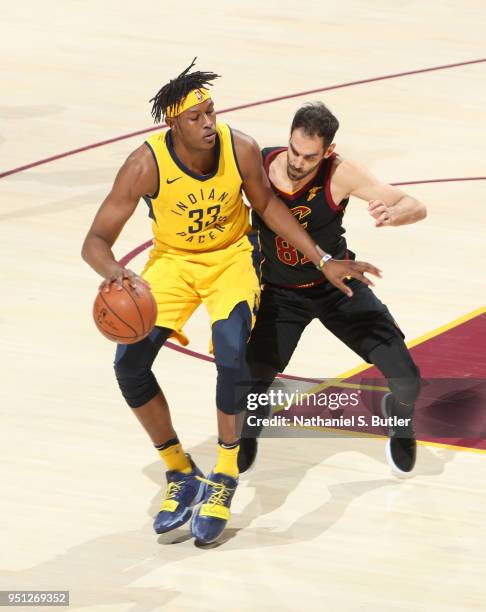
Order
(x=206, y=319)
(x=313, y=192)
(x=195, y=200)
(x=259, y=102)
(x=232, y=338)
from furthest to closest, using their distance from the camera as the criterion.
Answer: (x=259, y=102), (x=206, y=319), (x=313, y=192), (x=195, y=200), (x=232, y=338)

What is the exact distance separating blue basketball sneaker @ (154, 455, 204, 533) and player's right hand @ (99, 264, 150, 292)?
103 cm

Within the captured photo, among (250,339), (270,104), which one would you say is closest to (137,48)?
(270,104)

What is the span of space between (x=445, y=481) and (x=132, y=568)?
5.48 ft

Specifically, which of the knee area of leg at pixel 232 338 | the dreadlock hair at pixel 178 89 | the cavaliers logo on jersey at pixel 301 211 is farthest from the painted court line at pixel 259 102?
the knee area of leg at pixel 232 338

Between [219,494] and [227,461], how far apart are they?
158 mm

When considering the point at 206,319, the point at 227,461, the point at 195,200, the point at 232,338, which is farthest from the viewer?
the point at 206,319

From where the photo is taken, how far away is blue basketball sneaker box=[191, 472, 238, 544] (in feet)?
21.5

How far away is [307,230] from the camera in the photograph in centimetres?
703

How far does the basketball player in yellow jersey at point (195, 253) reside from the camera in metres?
6.50

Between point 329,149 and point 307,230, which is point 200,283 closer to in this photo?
point 307,230

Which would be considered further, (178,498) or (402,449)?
(402,449)

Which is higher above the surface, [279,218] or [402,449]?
[279,218]

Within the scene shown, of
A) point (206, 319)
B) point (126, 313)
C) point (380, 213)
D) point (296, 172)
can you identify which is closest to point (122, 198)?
point (126, 313)

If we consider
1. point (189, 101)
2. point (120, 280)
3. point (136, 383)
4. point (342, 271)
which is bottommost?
point (136, 383)
